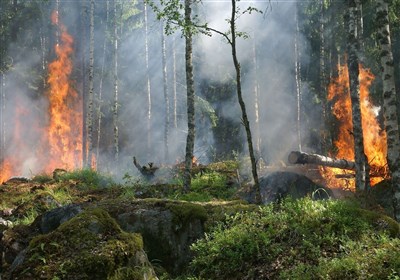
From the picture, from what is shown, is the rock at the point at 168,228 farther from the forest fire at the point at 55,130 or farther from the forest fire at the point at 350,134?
the forest fire at the point at 55,130

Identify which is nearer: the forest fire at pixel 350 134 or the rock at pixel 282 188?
the rock at pixel 282 188

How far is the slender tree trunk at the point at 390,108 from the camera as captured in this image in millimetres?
8641

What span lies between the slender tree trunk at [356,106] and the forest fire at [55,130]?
72.3 feet

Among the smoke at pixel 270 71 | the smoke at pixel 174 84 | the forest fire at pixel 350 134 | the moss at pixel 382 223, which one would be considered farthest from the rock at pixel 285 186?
the smoke at pixel 270 71

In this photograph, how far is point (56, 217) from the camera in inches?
295

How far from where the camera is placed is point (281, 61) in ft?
106

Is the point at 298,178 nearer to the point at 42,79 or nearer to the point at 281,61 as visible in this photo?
the point at 281,61

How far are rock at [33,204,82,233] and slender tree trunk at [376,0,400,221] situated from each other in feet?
22.5

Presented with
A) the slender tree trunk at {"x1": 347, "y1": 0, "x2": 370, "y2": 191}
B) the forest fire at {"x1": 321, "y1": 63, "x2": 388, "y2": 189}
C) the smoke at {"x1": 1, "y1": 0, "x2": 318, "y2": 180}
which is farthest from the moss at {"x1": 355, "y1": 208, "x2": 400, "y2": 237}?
the smoke at {"x1": 1, "y1": 0, "x2": 318, "y2": 180}

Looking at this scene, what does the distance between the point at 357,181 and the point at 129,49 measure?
33479mm

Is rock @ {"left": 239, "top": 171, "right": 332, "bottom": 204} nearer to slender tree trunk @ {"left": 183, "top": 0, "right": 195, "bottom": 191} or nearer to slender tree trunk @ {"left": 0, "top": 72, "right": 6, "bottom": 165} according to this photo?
slender tree trunk @ {"left": 183, "top": 0, "right": 195, "bottom": 191}

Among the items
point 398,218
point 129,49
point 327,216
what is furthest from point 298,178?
point 129,49

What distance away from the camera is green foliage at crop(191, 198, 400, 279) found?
478cm

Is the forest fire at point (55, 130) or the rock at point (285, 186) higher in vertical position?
the forest fire at point (55, 130)
